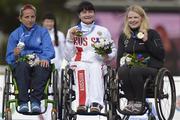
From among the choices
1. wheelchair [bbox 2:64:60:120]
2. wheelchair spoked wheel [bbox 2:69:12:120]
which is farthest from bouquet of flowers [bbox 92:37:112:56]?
wheelchair spoked wheel [bbox 2:69:12:120]

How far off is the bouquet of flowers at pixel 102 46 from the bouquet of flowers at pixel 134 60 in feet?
0.99

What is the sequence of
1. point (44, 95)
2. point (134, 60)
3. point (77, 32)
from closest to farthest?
point (134, 60), point (44, 95), point (77, 32)

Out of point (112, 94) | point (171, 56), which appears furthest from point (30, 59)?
point (171, 56)

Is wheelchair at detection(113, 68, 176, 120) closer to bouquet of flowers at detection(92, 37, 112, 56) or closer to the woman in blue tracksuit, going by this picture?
bouquet of flowers at detection(92, 37, 112, 56)

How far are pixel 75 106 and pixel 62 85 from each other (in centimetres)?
42

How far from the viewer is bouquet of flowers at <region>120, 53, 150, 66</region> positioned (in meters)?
13.5

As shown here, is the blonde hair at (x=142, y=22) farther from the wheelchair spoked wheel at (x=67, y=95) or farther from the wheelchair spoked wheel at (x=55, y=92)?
the wheelchair spoked wheel at (x=55, y=92)

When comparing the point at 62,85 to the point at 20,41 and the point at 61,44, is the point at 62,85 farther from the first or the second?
the point at 61,44

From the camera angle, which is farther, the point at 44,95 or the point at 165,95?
the point at 44,95

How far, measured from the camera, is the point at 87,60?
13859 mm

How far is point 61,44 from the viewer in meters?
16.9

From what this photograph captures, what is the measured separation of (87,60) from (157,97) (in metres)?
1.22

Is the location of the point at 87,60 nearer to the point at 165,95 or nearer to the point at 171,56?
the point at 165,95

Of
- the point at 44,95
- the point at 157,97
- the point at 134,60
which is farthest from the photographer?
the point at 44,95
